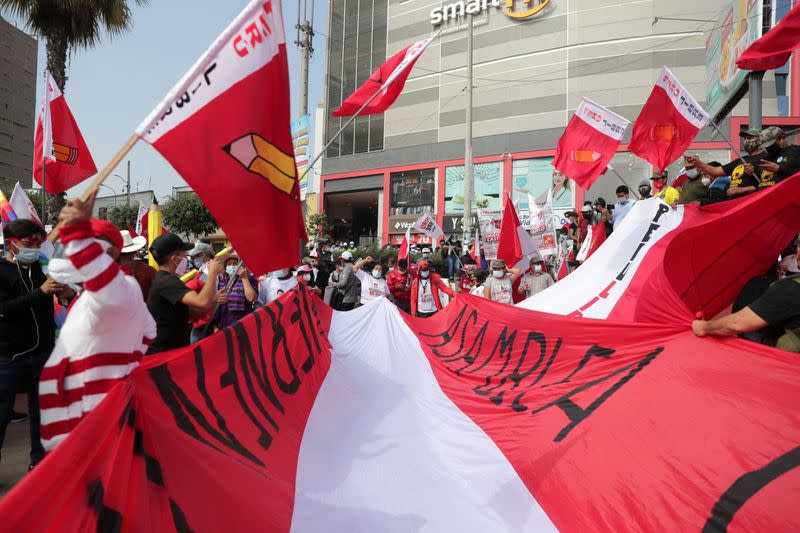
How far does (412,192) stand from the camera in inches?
1544

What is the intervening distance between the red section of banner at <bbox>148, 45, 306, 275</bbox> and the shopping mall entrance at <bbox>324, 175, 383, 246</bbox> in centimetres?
3751

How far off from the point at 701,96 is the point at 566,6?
396 inches

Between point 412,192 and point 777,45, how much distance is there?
32.9 metres

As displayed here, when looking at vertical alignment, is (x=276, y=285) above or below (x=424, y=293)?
above

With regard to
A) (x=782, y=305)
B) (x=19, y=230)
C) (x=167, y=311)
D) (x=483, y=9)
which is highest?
(x=483, y=9)

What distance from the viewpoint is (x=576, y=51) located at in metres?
33.7

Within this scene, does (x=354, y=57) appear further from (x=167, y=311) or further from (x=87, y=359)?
(x=87, y=359)

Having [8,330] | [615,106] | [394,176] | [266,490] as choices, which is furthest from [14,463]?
[394,176]

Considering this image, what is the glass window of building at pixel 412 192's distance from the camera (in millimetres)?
A: 38312

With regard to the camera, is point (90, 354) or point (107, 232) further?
point (107, 232)

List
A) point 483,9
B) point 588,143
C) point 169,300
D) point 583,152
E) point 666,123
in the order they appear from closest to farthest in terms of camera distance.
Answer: point 169,300 → point 666,123 → point 588,143 → point 583,152 → point 483,9

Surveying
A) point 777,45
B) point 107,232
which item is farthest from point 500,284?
point 107,232

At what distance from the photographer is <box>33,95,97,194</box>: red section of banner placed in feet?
27.5

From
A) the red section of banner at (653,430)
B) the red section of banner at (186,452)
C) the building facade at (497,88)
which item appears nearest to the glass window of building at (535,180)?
the building facade at (497,88)
